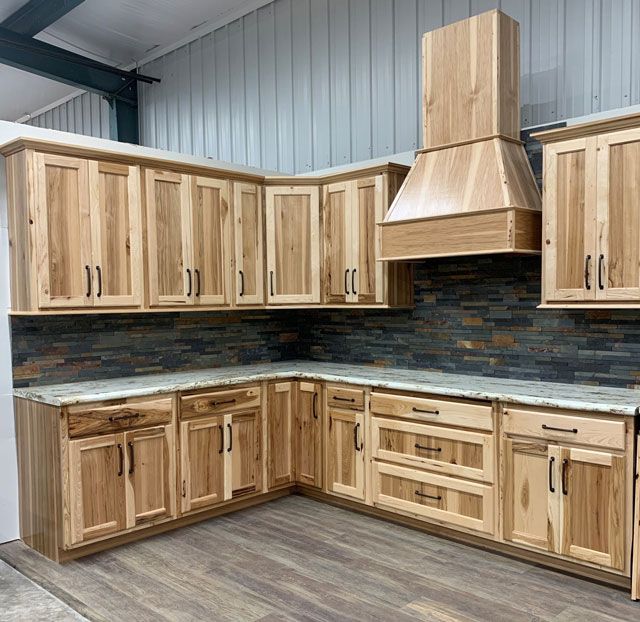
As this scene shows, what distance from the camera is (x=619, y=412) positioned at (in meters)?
2.86

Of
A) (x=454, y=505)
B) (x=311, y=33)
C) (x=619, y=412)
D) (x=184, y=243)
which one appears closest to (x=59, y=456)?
(x=184, y=243)

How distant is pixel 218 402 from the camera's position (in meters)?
3.98

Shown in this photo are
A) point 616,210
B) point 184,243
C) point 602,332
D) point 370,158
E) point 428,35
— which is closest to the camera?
point 616,210

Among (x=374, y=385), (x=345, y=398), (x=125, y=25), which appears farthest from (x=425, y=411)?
(x=125, y=25)

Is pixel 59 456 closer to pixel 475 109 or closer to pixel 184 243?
pixel 184 243

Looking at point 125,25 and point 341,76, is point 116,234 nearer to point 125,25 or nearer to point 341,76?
point 341,76

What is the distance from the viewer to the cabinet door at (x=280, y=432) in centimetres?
428

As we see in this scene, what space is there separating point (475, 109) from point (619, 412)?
186 cm

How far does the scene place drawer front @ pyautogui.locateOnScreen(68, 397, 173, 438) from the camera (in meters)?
3.33

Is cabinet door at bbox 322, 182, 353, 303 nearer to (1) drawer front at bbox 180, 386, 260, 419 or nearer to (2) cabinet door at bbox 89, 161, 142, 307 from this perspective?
(1) drawer front at bbox 180, 386, 260, 419

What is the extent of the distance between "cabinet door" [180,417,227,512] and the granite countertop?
0.26 metres

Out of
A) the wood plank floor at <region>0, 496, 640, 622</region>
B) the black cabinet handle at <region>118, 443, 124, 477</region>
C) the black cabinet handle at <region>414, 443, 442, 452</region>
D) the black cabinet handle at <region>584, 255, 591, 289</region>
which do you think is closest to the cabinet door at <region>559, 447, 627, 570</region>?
the wood plank floor at <region>0, 496, 640, 622</region>

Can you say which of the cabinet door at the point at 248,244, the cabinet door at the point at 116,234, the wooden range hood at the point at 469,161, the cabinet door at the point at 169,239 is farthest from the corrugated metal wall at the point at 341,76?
the cabinet door at the point at 116,234

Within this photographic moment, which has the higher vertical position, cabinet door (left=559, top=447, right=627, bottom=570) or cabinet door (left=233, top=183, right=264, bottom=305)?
cabinet door (left=233, top=183, right=264, bottom=305)
